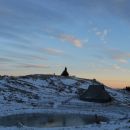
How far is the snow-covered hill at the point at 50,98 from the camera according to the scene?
5731 centimetres

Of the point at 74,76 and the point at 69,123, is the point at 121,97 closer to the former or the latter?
the point at 74,76

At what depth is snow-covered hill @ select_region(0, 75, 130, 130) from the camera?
188ft

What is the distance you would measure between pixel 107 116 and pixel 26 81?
4063 cm

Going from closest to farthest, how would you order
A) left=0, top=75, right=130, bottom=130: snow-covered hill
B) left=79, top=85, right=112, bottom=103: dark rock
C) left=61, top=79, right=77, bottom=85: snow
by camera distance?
left=0, top=75, right=130, bottom=130: snow-covered hill
left=79, top=85, right=112, bottom=103: dark rock
left=61, top=79, right=77, bottom=85: snow

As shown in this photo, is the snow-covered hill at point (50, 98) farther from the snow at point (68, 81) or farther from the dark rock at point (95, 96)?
the dark rock at point (95, 96)

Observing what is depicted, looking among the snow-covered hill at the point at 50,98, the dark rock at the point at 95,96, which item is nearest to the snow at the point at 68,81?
the snow-covered hill at the point at 50,98

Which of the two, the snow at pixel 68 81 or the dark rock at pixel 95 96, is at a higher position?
the snow at pixel 68 81

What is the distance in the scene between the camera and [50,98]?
76062 millimetres

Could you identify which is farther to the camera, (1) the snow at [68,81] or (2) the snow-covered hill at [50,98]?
(1) the snow at [68,81]

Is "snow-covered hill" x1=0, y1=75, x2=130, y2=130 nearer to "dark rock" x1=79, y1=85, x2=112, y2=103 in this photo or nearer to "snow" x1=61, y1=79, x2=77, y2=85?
"snow" x1=61, y1=79, x2=77, y2=85

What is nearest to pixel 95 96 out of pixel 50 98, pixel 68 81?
pixel 50 98

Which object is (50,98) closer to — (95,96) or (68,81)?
(95,96)

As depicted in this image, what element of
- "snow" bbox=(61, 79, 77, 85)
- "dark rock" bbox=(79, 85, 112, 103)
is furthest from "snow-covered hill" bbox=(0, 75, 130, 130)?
"dark rock" bbox=(79, 85, 112, 103)

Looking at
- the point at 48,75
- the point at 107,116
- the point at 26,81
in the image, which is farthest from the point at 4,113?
the point at 48,75
